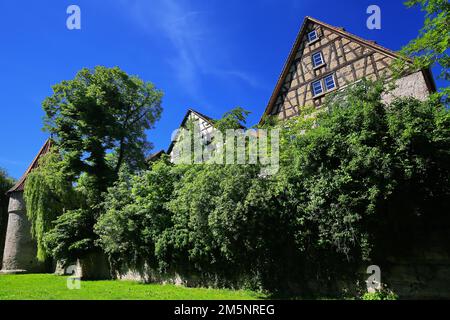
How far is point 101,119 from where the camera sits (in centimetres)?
2012

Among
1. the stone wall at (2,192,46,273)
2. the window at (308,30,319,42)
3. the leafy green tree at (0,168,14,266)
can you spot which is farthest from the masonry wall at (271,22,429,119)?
the leafy green tree at (0,168,14,266)

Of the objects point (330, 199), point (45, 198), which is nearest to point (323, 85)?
point (330, 199)

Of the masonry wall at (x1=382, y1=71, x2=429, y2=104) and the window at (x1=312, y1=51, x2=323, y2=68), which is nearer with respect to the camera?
the masonry wall at (x1=382, y1=71, x2=429, y2=104)

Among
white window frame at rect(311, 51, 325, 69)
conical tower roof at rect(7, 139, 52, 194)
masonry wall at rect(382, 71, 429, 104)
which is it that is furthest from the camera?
conical tower roof at rect(7, 139, 52, 194)

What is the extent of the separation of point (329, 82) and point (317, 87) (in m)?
0.74

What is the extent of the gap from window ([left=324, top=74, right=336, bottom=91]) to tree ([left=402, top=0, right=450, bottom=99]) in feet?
23.2

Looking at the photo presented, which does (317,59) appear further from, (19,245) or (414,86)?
(19,245)

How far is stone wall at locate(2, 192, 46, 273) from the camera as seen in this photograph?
2381cm

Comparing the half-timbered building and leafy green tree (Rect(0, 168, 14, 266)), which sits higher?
the half-timbered building

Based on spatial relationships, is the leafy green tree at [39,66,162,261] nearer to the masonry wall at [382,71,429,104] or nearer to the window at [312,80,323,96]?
the window at [312,80,323,96]

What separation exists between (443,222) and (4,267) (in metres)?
28.9

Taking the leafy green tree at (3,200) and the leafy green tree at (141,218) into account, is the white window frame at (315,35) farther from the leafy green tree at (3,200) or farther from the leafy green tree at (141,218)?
the leafy green tree at (3,200)
